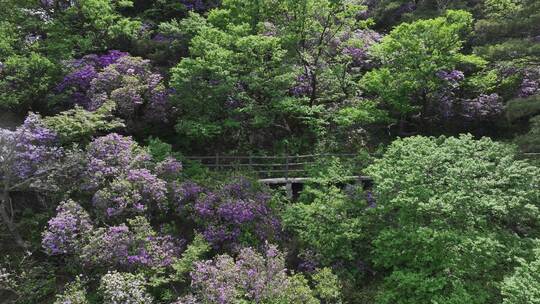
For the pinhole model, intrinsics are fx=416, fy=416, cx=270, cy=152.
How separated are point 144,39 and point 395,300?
18.2 m

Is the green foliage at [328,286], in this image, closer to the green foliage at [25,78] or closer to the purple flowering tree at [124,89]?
the purple flowering tree at [124,89]

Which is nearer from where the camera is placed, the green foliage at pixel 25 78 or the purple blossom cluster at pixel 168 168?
the purple blossom cluster at pixel 168 168

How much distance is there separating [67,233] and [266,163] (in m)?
8.50

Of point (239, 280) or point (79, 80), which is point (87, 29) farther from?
point (239, 280)

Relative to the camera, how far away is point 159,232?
1345 cm

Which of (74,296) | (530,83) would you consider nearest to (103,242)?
(74,296)

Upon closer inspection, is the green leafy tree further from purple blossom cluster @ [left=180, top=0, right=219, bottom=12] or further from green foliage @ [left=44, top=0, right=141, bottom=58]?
purple blossom cluster @ [left=180, top=0, right=219, bottom=12]

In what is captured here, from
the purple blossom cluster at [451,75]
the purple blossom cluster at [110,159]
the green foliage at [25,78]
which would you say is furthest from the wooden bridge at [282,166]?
the green foliage at [25,78]

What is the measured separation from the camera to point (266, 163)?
18.0 meters

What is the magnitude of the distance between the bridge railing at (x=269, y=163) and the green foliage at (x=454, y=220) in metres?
4.81

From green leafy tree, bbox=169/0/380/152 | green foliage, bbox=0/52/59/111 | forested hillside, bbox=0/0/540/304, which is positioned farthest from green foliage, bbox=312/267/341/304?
green foliage, bbox=0/52/59/111

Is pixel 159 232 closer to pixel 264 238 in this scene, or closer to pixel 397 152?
pixel 264 238

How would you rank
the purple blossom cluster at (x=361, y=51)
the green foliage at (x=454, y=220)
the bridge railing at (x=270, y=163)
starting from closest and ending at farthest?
the green foliage at (x=454, y=220) < the bridge railing at (x=270, y=163) < the purple blossom cluster at (x=361, y=51)

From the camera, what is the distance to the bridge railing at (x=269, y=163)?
669 inches
